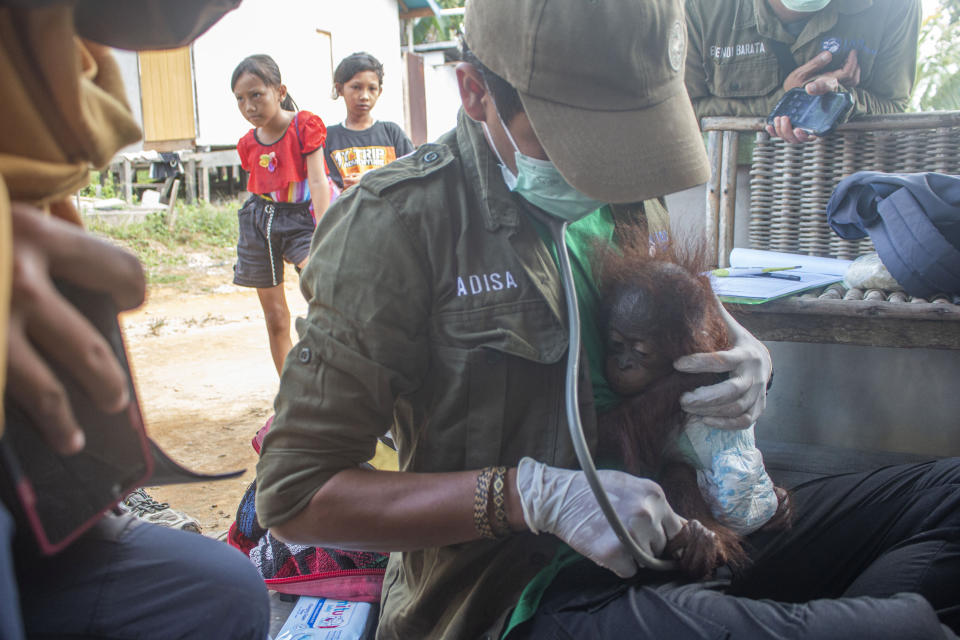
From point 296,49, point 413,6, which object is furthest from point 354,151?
point 413,6

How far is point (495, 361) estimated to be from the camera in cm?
140

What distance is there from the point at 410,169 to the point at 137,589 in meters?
0.92

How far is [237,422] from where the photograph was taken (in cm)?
455

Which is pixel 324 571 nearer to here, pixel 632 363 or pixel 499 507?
pixel 499 507

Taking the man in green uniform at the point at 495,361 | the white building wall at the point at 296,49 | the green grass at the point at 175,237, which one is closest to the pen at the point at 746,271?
the man in green uniform at the point at 495,361

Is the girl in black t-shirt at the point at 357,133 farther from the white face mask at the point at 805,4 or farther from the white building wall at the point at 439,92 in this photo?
the white building wall at the point at 439,92

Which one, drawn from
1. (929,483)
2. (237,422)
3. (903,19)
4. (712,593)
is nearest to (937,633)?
(712,593)

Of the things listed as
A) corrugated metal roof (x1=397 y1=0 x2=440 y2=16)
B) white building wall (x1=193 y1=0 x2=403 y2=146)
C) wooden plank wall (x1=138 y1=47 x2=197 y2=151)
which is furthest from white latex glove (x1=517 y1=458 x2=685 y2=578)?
corrugated metal roof (x1=397 y1=0 x2=440 y2=16)

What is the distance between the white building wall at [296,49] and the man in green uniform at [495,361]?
9346mm

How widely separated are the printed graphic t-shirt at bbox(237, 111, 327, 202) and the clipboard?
3970mm

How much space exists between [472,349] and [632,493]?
40 centimetres

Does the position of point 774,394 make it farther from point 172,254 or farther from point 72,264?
point 172,254

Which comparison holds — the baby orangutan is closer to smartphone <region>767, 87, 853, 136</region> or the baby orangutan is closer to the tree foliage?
smartphone <region>767, 87, 853, 136</region>

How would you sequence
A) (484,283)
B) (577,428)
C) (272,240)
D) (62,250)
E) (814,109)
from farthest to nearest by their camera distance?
(272,240) < (814,109) < (484,283) < (577,428) < (62,250)
